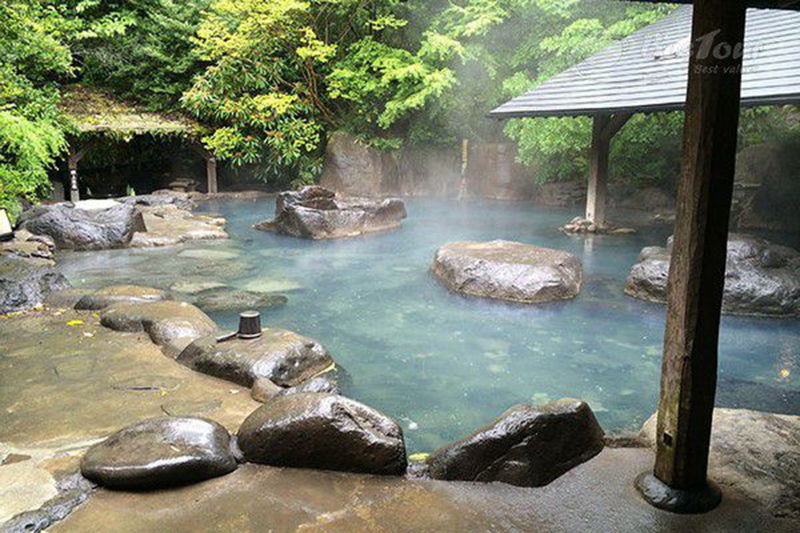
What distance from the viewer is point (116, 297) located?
20.7 feet

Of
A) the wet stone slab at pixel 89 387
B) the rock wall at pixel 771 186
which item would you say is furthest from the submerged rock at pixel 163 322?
the rock wall at pixel 771 186

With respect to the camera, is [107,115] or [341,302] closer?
[341,302]

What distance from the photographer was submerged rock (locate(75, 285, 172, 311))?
20.3 feet

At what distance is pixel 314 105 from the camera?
19.1 meters

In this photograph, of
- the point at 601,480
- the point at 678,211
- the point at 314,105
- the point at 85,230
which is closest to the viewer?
the point at 678,211

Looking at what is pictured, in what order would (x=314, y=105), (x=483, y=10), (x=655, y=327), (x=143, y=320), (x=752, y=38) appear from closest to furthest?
(x=143, y=320) < (x=655, y=327) < (x=752, y=38) < (x=483, y=10) < (x=314, y=105)

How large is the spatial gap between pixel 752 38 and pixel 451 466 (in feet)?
32.0

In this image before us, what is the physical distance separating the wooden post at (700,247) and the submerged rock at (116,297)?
5445mm

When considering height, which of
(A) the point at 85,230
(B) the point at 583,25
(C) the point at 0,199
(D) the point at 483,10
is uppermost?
(D) the point at 483,10

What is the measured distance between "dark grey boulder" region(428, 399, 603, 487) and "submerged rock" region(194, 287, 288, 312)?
4.56 m

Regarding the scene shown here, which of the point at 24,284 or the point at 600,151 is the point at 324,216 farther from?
the point at 24,284

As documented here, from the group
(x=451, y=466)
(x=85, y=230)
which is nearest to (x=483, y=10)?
(x=85, y=230)

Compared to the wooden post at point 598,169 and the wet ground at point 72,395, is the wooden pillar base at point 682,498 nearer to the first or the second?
the wet ground at point 72,395

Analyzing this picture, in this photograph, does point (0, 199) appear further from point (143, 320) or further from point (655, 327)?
point (655, 327)
